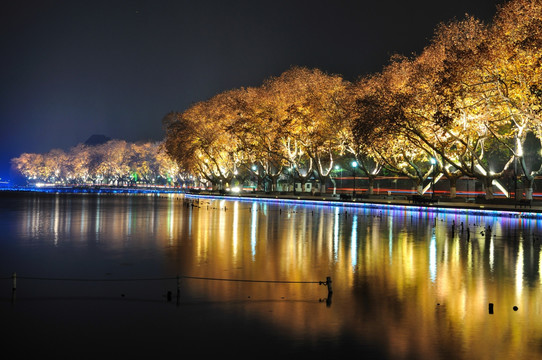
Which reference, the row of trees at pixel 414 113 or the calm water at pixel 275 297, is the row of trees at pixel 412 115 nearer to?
the row of trees at pixel 414 113

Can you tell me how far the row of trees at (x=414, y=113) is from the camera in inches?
1479

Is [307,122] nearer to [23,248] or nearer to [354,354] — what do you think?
[23,248]

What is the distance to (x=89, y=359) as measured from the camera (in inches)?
346

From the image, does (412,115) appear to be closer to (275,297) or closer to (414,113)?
(414,113)

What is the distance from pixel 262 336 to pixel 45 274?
868 cm

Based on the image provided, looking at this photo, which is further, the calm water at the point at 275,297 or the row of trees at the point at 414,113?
the row of trees at the point at 414,113

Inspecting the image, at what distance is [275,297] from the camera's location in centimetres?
1284

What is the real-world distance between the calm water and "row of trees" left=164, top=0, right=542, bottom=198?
17.5 metres

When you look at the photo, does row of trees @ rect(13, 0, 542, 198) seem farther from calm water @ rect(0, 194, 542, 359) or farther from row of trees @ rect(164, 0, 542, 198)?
calm water @ rect(0, 194, 542, 359)

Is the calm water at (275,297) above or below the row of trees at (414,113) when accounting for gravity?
below

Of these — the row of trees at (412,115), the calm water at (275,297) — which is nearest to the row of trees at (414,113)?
the row of trees at (412,115)

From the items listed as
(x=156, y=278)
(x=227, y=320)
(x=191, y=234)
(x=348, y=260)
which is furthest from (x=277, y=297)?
(x=191, y=234)

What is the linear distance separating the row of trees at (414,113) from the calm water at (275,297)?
17497 mm

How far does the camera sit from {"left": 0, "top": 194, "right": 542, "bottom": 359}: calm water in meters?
9.48
